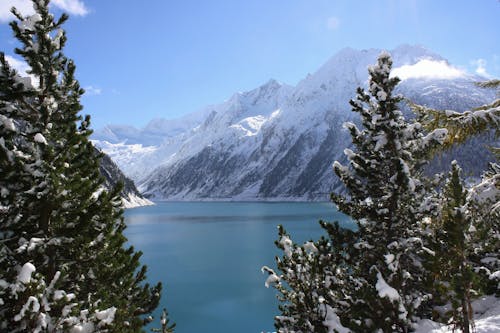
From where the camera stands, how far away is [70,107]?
12.5 metres

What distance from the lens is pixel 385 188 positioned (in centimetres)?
1309

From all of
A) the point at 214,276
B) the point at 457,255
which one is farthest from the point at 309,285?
the point at 214,276

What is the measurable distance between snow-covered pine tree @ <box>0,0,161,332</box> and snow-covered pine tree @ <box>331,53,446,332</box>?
7839 millimetres

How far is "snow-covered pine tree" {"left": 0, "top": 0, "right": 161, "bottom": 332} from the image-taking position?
10.5m

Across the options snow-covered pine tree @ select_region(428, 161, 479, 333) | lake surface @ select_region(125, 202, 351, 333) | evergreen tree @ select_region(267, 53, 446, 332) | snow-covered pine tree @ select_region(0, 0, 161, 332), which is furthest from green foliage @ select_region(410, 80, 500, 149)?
lake surface @ select_region(125, 202, 351, 333)

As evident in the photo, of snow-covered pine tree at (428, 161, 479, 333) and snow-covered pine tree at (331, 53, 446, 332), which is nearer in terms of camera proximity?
snow-covered pine tree at (428, 161, 479, 333)

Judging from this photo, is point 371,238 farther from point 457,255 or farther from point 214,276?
point 214,276

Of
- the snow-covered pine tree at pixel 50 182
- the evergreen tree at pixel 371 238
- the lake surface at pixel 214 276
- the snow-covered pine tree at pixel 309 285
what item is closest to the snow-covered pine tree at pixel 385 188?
the evergreen tree at pixel 371 238

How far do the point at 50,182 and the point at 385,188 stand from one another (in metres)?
10.8

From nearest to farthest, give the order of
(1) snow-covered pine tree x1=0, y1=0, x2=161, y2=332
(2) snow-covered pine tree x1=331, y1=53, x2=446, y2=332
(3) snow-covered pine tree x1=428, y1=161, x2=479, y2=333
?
(3) snow-covered pine tree x1=428, y1=161, x2=479, y2=333 → (1) snow-covered pine tree x1=0, y1=0, x2=161, y2=332 → (2) snow-covered pine tree x1=331, y1=53, x2=446, y2=332

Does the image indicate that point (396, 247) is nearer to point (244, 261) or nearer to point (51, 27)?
point (51, 27)

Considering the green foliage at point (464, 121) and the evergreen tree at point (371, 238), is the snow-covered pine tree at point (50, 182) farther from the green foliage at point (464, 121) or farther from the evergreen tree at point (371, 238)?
the green foliage at point (464, 121)

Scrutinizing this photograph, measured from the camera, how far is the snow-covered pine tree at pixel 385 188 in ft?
39.0

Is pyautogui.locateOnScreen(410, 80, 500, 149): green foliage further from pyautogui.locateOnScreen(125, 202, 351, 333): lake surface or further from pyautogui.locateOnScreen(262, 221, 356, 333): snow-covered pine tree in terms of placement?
pyautogui.locateOnScreen(125, 202, 351, 333): lake surface
